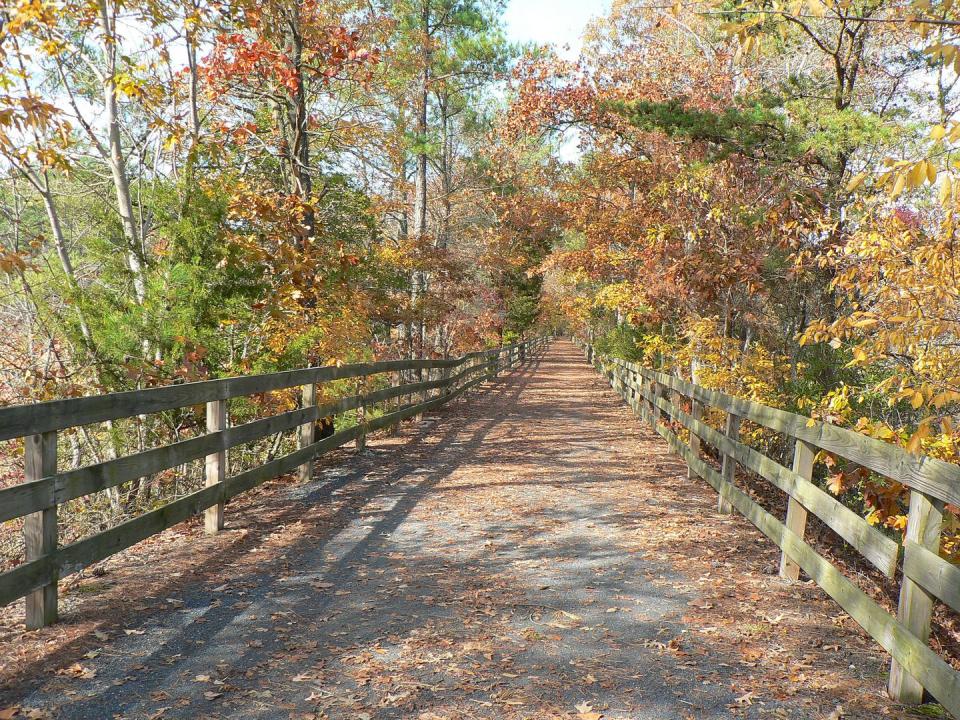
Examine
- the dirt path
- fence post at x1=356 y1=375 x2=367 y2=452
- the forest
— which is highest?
the forest

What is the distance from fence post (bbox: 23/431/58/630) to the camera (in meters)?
3.82

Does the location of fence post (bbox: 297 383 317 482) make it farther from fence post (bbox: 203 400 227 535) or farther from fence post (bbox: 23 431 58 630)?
fence post (bbox: 23 431 58 630)

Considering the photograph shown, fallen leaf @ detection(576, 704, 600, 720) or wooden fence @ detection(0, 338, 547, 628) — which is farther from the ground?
wooden fence @ detection(0, 338, 547, 628)

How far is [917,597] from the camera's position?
11.1 ft

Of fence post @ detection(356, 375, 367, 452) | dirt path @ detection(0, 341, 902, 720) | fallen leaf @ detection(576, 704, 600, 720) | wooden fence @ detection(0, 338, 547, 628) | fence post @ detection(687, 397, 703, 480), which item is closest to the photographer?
fallen leaf @ detection(576, 704, 600, 720)

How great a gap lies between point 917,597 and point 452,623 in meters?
2.40

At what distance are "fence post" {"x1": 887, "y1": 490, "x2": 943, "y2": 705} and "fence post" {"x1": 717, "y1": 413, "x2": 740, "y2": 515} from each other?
11.4 feet

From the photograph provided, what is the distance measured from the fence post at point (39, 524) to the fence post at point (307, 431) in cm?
414

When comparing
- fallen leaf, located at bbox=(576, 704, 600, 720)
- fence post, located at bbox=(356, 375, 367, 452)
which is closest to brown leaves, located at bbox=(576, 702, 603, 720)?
fallen leaf, located at bbox=(576, 704, 600, 720)

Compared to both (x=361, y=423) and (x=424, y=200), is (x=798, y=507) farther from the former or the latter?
(x=424, y=200)

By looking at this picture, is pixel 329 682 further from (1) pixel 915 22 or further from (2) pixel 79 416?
(1) pixel 915 22

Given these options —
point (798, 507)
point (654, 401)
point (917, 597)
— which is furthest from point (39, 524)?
point (654, 401)

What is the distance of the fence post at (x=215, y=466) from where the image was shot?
19.3 feet

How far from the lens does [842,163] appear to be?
10.7 metres
